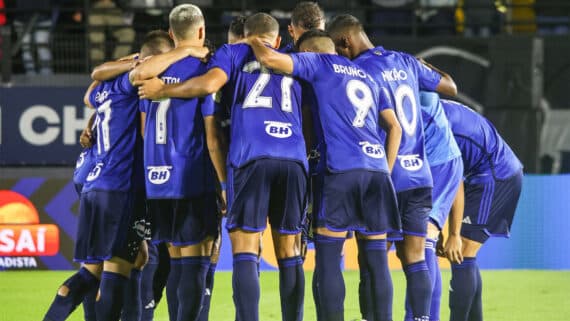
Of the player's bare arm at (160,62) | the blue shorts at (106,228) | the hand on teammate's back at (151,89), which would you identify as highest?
the player's bare arm at (160,62)

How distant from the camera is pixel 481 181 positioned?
26.0 ft

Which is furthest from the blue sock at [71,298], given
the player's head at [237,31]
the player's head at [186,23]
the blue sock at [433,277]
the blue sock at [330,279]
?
the blue sock at [433,277]

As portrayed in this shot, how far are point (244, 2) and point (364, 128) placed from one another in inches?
289

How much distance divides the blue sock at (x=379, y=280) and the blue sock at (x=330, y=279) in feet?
0.65

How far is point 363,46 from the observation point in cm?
732

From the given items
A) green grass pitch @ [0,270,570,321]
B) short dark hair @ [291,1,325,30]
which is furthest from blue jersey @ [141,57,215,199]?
green grass pitch @ [0,270,570,321]

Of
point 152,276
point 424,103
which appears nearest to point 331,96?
point 424,103

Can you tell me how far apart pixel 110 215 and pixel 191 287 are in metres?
0.73

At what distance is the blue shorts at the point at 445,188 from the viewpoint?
7.59 m

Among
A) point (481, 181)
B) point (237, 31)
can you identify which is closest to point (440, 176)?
point (481, 181)

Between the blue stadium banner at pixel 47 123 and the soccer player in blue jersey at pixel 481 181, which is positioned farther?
the blue stadium banner at pixel 47 123

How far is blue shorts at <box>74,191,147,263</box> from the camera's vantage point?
696 cm

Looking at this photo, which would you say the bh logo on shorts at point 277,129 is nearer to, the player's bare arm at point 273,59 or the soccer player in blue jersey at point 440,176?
the player's bare arm at point 273,59

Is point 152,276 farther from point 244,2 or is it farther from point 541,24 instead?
point 541,24
